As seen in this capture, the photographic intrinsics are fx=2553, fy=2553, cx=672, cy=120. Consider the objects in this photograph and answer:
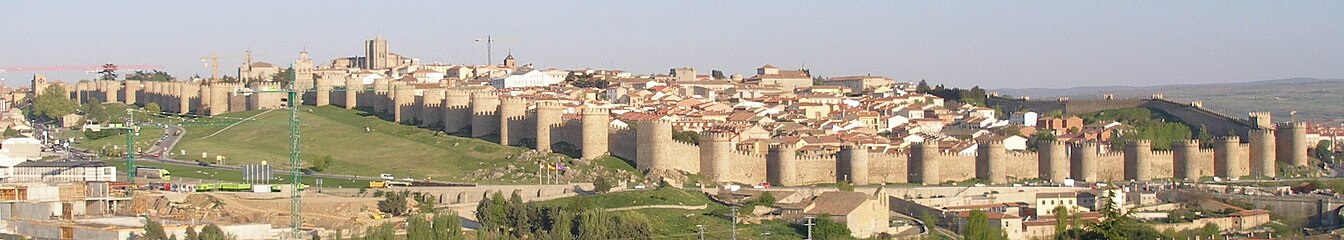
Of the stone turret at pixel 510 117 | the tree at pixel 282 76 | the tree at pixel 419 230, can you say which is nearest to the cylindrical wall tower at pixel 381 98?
the stone turret at pixel 510 117

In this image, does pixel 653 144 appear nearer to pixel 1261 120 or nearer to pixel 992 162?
pixel 992 162

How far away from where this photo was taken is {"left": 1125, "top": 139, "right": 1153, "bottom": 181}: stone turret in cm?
5222

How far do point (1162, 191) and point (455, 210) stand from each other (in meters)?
13.9

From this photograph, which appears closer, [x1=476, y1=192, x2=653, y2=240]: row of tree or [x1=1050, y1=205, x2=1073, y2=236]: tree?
[x1=476, y1=192, x2=653, y2=240]: row of tree

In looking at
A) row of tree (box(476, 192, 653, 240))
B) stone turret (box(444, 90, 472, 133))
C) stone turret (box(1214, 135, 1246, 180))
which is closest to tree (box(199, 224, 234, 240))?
row of tree (box(476, 192, 653, 240))

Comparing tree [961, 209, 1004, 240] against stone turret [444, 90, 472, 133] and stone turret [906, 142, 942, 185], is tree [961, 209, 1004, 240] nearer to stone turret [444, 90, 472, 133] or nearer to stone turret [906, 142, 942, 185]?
stone turret [906, 142, 942, 185]

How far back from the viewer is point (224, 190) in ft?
142

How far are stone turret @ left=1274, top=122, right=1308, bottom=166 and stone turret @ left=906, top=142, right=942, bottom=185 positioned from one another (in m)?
9.98

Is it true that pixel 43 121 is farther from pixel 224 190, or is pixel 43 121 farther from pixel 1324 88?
pixel 1324 88

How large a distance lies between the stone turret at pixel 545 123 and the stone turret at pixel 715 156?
135 inches

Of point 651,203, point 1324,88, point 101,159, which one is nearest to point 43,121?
point 101,159

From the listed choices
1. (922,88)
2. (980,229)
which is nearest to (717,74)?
(922,88)

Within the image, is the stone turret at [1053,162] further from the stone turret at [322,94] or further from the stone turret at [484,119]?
the stone turret at [322,94]

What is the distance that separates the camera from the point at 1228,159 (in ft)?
176
